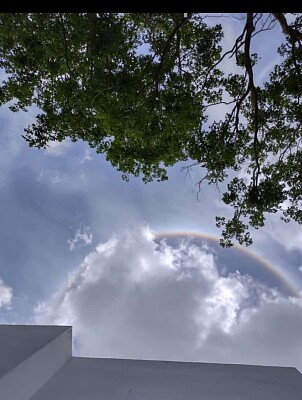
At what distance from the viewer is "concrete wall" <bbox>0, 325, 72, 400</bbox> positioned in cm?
314

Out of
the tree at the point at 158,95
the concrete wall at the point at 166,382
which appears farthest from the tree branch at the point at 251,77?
the concrete wall at the point at 166,382

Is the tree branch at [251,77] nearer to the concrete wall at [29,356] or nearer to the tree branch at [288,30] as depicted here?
the tree branch at [288,30]

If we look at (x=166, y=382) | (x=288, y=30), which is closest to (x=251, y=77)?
(x=288, y=30)

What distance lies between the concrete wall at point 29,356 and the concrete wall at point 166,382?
14 centimetres

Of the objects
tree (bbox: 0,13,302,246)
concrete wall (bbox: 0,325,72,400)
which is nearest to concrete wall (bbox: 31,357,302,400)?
concrete wall (bbox: 0,325,72,400)

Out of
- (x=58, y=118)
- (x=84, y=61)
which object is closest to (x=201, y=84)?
(x=84, y=61)

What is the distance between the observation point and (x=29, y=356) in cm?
351

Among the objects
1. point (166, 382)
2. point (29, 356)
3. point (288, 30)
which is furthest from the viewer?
point (288, 30)

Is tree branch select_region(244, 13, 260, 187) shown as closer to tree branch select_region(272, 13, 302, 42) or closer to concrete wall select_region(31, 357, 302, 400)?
tree branch select_region(272, 13, 302, 42)

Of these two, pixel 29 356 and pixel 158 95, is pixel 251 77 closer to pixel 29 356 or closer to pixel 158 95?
pixel 158 95

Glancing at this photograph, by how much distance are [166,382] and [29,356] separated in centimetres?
155

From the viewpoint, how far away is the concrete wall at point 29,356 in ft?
10.3

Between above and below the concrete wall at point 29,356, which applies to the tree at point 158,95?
above

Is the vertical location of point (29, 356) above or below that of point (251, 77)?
below
